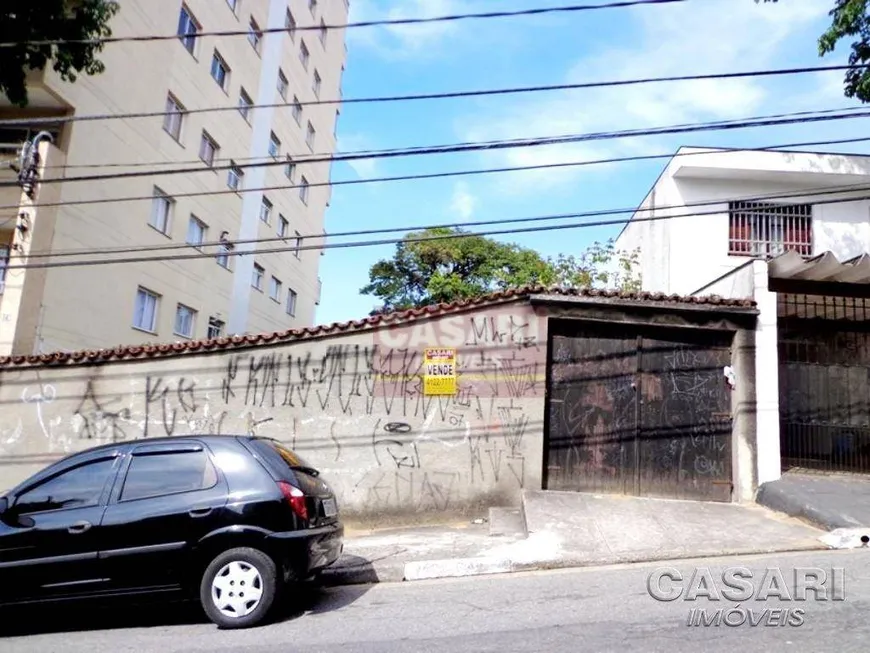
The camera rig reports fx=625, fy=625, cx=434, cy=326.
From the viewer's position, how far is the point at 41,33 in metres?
9.87

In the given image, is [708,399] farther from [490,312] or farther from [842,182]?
[842,182]

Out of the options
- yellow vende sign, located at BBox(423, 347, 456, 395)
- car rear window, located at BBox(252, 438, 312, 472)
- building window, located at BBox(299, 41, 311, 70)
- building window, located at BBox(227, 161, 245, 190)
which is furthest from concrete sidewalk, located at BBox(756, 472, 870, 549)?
building window, located at BBox(299, 41, 311, 70)

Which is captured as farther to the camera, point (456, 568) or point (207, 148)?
point (207, 148)

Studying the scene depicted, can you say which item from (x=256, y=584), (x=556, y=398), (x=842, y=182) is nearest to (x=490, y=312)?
(x=556, y=398)

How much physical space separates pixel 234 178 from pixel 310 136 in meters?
8.04

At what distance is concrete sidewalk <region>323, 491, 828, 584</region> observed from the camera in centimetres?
642

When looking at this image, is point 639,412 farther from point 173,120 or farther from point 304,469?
point 173,120

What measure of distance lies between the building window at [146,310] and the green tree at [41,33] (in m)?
6.87

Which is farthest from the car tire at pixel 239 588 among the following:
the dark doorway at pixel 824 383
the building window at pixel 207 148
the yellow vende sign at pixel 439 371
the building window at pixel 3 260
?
the building window at pixel 207 148

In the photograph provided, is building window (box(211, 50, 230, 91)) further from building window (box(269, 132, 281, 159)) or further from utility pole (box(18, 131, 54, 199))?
utility pole (box(18, 131, 54, 199))

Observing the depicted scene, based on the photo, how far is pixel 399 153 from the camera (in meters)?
7.83

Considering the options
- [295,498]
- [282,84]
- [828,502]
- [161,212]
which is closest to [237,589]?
[295,498]

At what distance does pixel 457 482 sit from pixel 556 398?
1.87m

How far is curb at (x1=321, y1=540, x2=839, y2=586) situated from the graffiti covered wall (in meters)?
2.15
